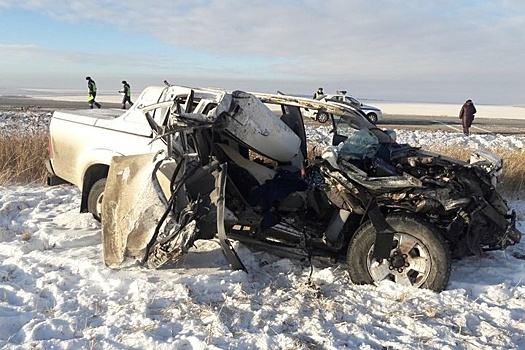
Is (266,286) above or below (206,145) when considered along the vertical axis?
below

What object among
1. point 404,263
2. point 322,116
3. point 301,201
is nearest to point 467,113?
point 322,116

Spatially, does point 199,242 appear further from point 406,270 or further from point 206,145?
point 406,270

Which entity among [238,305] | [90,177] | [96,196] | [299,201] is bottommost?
[238,305]

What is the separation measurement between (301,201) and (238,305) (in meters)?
1.27

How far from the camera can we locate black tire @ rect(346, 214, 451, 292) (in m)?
4.09

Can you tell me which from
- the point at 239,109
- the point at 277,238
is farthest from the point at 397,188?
the point at 239,109

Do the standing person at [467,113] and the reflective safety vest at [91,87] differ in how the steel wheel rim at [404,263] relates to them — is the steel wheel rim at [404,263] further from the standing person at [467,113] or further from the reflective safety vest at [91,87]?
the reflective safety vest at [91,87]

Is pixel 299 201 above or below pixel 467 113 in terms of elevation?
below

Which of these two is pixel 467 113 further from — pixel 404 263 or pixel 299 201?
pixel 404 263

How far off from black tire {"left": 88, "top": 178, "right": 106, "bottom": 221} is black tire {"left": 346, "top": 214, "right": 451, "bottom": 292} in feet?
9.87

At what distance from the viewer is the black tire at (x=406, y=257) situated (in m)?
4.09

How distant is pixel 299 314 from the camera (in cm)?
378

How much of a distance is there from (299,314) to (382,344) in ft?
2.23

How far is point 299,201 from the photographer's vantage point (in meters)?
4.74
